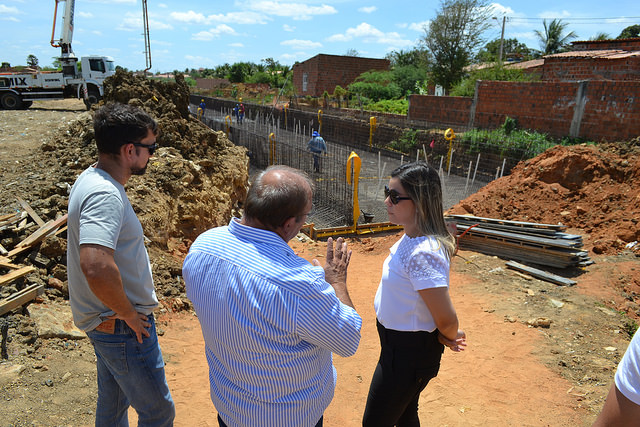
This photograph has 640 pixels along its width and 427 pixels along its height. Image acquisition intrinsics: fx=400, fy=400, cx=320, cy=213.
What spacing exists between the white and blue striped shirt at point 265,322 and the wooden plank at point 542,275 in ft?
18.4

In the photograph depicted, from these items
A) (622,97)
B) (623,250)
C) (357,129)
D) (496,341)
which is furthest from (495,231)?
(357,129)

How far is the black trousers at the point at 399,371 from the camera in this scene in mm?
1922

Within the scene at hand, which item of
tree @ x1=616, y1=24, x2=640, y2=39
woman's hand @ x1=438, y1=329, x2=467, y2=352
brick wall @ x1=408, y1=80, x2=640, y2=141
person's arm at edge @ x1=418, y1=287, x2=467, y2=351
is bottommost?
woman's hand @ x1=438, y1=329, x2=467, y2=352

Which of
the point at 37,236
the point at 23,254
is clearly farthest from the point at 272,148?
the point at 23,254

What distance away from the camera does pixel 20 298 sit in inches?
128

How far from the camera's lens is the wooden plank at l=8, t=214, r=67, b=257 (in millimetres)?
3787

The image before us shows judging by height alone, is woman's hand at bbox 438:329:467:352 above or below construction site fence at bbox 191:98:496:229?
above

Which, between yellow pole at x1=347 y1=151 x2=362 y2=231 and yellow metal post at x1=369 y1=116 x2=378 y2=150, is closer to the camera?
yellow pole at x1=347 y1=151 x2=362 y2=231

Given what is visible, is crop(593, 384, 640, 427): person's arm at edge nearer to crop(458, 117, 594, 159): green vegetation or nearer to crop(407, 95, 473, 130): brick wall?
crop(458, 117, 594, 159): green vegetation

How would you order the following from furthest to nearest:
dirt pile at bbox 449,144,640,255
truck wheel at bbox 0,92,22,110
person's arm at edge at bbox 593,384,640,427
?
truck wheel at bbox 0,92,22,110 < dirt pile at bbox 449,144,640,255 < person's arm at edge at bbox 593,384,640,427

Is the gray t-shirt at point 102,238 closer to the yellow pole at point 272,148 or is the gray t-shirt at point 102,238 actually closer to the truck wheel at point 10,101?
the yellow pole at point 272,148

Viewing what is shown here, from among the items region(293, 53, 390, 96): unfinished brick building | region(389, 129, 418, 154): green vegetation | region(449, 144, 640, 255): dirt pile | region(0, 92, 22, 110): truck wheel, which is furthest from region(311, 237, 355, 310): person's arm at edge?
region(293, 53, 390, 96): unfinished brick building

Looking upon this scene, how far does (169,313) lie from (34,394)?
182cm

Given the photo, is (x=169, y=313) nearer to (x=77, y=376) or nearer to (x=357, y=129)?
(x=77, y=376)
